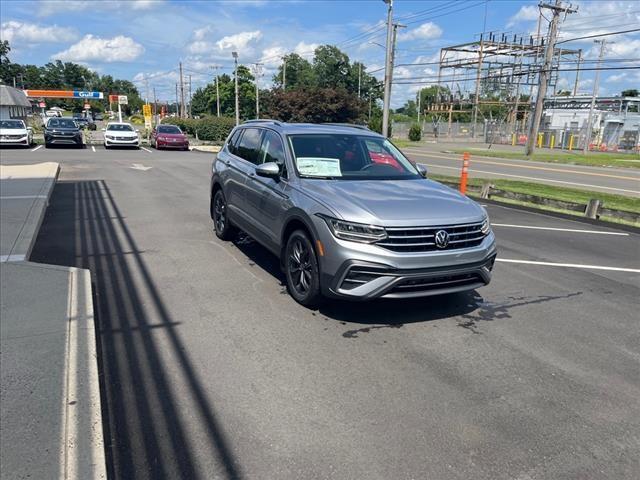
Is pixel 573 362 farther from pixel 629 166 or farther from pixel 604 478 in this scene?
pixel 629 166

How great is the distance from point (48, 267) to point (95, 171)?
42.3ft

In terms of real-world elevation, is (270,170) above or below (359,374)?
above

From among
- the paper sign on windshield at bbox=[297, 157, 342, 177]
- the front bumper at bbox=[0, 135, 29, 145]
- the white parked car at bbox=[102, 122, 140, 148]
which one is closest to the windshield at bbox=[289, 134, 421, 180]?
the paper sign on windshield at bbox=[297, 157, 342, 177]

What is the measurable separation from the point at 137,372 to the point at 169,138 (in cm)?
2834

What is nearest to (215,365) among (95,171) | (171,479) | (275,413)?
(275,413)

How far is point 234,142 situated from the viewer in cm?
766

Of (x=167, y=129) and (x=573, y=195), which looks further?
(x=167, y=129)

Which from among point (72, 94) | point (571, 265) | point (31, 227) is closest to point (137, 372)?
point (31, 227)

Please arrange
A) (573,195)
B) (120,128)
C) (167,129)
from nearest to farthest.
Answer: (573,195) < (120,128) < (167,129)

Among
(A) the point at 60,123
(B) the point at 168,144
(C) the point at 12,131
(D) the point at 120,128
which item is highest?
(A) the point at 60,123

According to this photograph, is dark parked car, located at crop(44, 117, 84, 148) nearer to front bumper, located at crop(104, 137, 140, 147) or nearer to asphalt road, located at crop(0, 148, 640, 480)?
front bumper, located at crop(104, 137, 140, 147)

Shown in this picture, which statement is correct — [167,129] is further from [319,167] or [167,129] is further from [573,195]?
[319,167]

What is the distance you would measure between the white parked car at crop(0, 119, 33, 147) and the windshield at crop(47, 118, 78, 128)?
57.2 inches

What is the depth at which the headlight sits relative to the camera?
4453 millimetres
